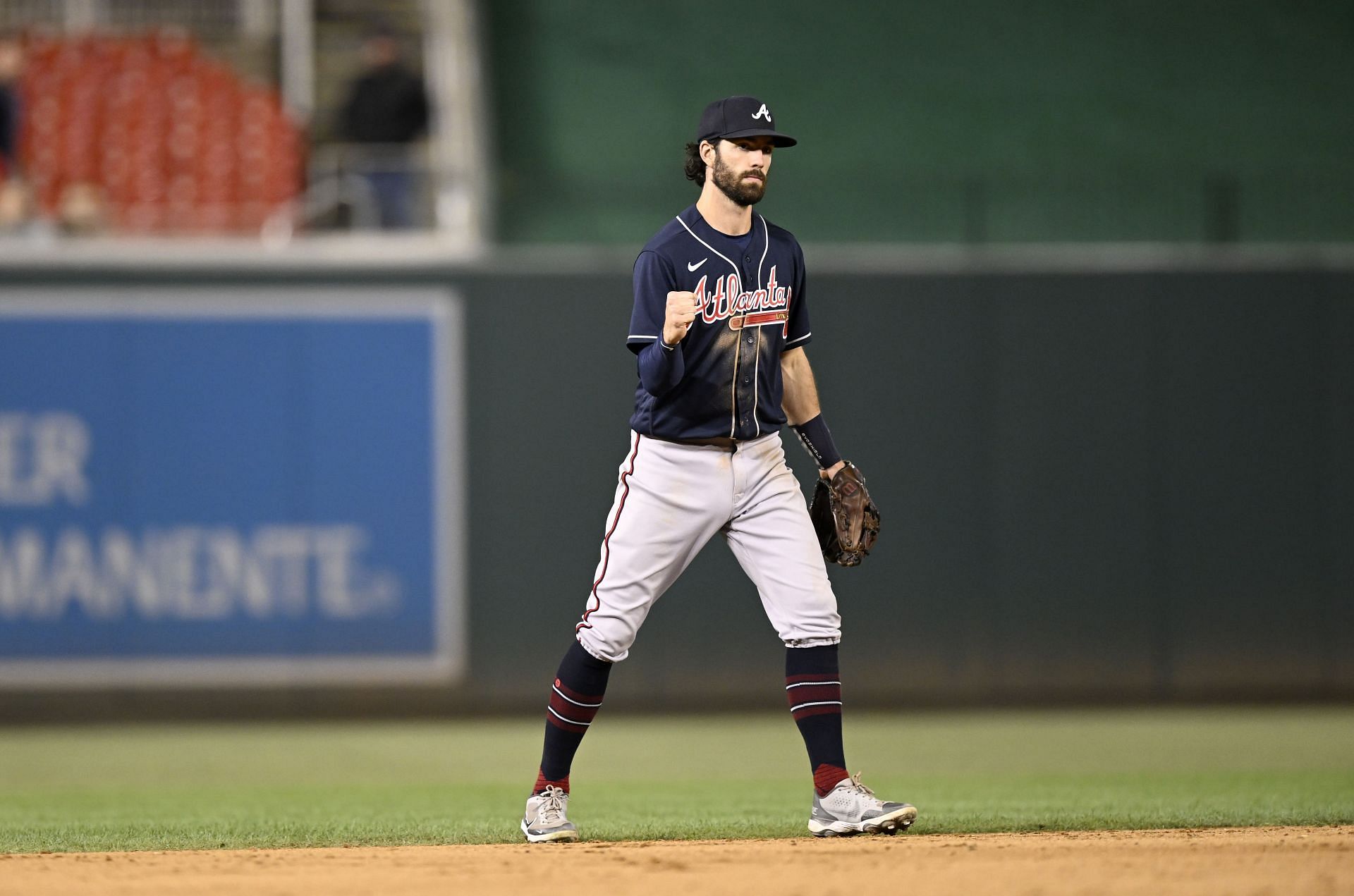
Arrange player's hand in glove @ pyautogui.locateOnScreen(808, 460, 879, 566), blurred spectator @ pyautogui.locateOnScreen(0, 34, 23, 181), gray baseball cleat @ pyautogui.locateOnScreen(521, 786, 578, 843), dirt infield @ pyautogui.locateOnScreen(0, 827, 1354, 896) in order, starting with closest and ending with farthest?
dirt infield @ pyautogui.locateOnScreen(0, 827, 1354, 896)
gray baseball cleat @ pyautogui.locateOnScreen(521, 786, 578, 843)
player's hand in glove @ pyautogui.locateOnScreen(808, 460, 879, 566)
blurred spectator @ pyautogui.locateOnScreen(0, 34, 23, 181)

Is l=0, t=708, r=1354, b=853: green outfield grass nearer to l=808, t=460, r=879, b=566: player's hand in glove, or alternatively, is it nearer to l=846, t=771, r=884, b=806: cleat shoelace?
l=846, t=771, r=884, b=806: cleat shoelace

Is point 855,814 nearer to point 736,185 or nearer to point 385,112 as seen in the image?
point 736,185

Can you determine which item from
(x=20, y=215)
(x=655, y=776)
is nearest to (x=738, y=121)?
(x=655, y=776)

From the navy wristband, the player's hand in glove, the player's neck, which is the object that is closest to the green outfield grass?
the player's hand in glove

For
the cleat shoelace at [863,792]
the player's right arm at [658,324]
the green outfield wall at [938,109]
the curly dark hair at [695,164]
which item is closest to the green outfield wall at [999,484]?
the green outfield wall at [938,109]

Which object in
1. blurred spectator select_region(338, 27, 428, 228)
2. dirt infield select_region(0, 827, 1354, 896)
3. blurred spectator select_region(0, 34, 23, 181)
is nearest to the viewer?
Result: dirt infield select_region(0, 827, 1354, 896)

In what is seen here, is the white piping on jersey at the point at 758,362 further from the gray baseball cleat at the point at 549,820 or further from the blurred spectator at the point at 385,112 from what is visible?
the blurred spectator at the point at 385,112

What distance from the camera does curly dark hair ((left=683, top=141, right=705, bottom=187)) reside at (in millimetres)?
4738

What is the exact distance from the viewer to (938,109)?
12031 millimetres

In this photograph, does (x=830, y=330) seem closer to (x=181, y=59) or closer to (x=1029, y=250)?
(x=1029, y=250)

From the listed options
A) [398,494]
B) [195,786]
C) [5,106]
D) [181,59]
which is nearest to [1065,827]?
[195,786]

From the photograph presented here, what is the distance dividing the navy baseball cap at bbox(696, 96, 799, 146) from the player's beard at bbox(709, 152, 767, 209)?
70 millimetres

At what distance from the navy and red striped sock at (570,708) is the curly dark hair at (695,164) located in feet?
4.58

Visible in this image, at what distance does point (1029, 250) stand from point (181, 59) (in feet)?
22.8
